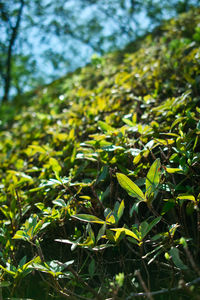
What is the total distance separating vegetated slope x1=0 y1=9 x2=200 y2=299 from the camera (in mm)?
889

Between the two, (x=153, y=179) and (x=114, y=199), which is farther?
(x=114, y=199)

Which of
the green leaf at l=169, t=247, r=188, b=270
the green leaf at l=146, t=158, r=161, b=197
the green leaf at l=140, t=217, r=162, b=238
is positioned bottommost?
the green leaf at l=169, t=247, r=188, b=270

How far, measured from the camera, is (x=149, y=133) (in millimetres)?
1309

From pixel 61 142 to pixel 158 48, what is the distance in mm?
1419

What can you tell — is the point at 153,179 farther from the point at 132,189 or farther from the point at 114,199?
the point at 114,199

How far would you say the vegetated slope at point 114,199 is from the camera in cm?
89

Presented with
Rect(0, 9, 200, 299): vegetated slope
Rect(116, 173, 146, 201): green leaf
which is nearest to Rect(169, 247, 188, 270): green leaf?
Rect(0, 9, 200, 299): vegetated slope

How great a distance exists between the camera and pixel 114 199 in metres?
1.24

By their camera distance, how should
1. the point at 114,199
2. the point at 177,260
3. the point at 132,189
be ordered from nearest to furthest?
the point at 177,260
the point at 132,189
the point at 114,199

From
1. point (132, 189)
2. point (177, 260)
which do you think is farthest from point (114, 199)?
point (177, 260)

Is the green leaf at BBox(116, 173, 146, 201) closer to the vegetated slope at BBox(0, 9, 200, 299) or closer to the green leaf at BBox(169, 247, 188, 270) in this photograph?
the vegetated slope at BBox(0, 9, 200, 299)

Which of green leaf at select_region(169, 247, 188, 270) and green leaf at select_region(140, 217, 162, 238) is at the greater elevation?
green leaf at select_region(140, 217, 162, 238)

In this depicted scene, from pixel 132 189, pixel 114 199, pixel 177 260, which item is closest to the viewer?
pixel 177 260

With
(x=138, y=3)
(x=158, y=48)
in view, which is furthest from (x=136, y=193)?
(x=138, y=3)
